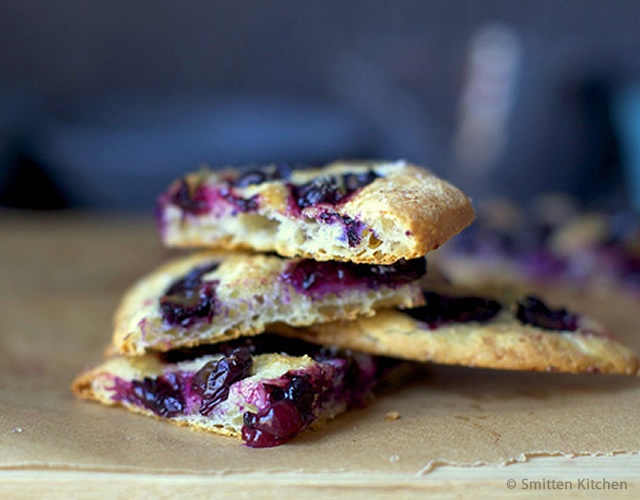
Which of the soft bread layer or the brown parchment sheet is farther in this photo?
the soft bread layer

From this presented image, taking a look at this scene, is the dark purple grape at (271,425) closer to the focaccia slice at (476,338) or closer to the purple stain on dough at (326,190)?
the focaccia slice at (476,338)

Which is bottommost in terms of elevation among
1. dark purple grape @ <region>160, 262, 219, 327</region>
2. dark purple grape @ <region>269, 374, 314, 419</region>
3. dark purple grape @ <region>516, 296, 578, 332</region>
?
dark purple grape @ <region>269, 374, 314, 419</region>

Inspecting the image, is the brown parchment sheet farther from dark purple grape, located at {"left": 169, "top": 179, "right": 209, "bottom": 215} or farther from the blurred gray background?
the blurred gray background

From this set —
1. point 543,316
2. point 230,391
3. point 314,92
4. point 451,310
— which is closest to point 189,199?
point 230,391

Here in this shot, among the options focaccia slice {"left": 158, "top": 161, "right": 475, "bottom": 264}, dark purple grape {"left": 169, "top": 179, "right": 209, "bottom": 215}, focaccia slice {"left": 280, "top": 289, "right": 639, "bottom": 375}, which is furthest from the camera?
dark purple grape {"left": 169, "top": 179, "right": 209, "bottom": 215}

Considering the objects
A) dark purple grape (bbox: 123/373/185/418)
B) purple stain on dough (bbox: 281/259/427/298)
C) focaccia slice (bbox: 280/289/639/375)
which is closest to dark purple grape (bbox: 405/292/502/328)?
focaccia slice (bbox: 280/289/639/375)

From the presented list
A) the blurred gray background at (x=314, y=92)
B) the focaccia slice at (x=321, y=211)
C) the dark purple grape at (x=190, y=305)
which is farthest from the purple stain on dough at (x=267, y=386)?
the blurred gray background at (x=314, y=92)

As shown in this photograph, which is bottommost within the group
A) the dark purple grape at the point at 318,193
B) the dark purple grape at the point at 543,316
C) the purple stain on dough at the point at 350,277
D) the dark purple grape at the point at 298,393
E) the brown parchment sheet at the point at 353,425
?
the brown parchment sheet at the point at 353,425

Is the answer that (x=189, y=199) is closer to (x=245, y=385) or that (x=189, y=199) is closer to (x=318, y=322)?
(x=318, y=322)

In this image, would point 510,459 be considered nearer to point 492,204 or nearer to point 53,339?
point 53,339

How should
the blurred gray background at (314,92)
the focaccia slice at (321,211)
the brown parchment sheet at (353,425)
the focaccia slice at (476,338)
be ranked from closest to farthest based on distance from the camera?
the brown parchment sheet at (353,425)
the focaccia slice at (321,211)
the focaccia slice at (476,338)
the blurred gray background at (314,92)
